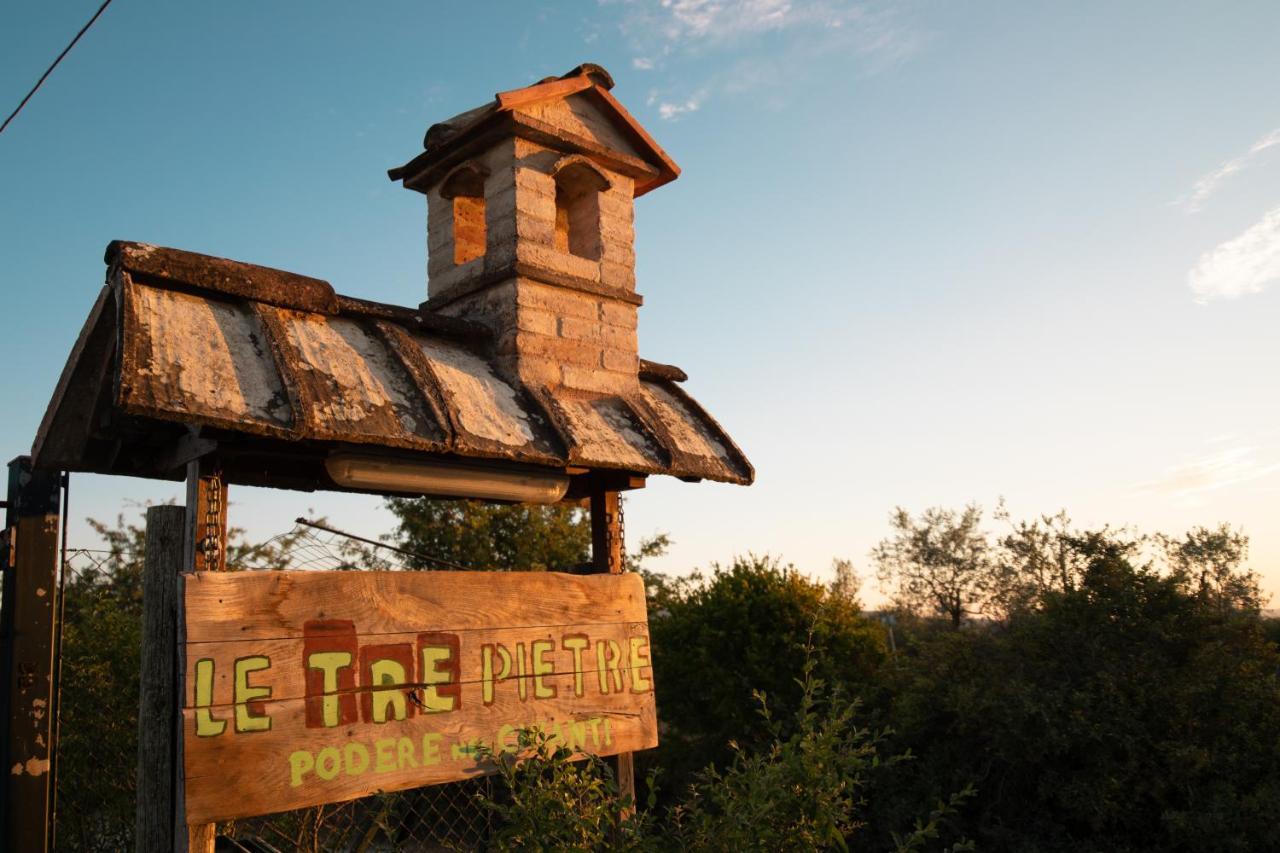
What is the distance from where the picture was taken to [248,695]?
12.8ft

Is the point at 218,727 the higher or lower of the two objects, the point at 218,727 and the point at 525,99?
the lower

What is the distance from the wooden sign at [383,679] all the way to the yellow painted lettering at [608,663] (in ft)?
0.03

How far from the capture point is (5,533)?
4.22 metres

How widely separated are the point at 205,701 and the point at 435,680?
1.12m

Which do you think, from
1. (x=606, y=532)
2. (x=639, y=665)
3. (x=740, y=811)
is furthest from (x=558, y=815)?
(x=606, y=532)

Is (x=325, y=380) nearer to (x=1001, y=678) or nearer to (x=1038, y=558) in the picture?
(x=1001, y=678)

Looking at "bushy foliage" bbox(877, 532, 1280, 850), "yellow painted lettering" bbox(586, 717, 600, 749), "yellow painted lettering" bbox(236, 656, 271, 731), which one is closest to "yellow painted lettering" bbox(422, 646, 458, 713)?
"yellow painted lettering" bbox(236, 656, 271, 731)

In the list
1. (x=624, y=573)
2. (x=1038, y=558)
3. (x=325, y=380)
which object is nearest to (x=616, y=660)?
(x=624, y=573)

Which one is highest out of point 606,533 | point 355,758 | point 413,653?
point 606,533

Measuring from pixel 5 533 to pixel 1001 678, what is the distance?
29.1ft

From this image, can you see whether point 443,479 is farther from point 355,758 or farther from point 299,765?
point 299,765

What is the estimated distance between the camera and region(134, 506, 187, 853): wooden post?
386 centimetres

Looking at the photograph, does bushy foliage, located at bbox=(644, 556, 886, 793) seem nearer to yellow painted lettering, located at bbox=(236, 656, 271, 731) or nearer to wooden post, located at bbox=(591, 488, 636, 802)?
wooden post, located at bbox=(591, 488, 636, 802)

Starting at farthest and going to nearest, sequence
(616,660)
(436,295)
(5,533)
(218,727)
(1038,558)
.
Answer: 1. (1038,558)
2. (436,295)
3. (616,660)
4. (5,533)
5. (218,727)
